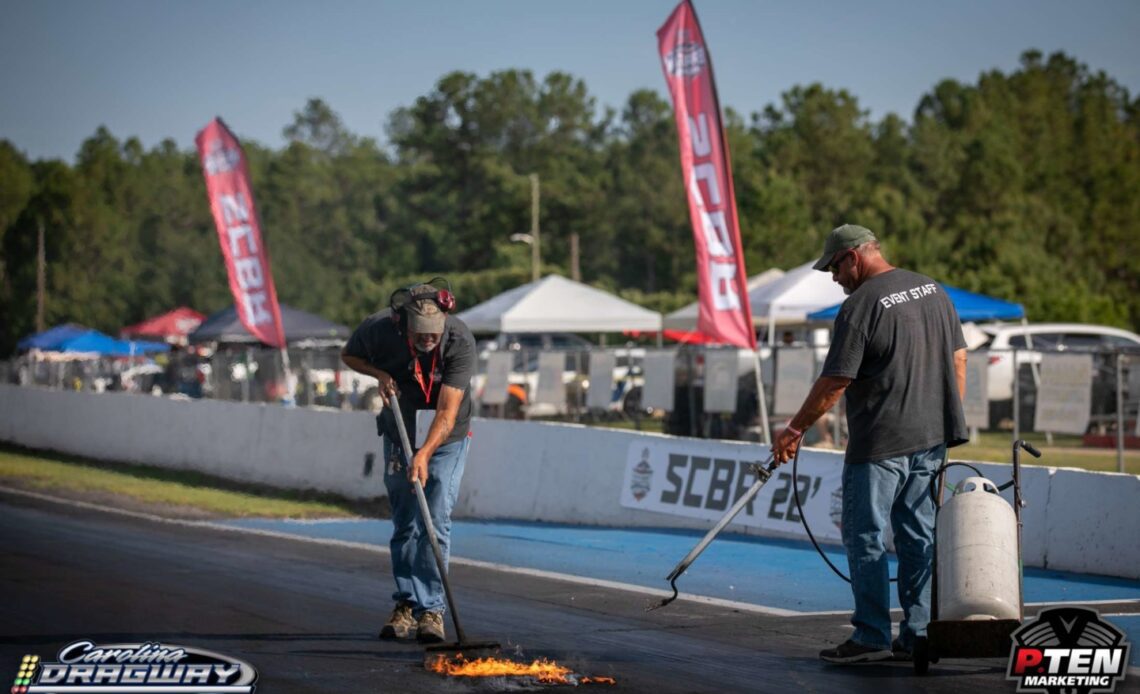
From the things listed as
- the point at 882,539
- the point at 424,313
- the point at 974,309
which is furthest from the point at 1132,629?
the point at 974,309

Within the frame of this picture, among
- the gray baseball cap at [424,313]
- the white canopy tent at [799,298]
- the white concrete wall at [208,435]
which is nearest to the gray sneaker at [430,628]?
the gray baseball cap at [424,313]

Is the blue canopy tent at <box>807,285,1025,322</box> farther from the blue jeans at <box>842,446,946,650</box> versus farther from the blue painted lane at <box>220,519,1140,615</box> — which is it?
the blue jeans at <box>842,446,946,650</box>

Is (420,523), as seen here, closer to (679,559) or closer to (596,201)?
(679,559)

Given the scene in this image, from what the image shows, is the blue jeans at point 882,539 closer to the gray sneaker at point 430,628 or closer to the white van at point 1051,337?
the gray sneaker at point 430,628

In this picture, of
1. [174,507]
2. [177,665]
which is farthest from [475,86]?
[177,665]

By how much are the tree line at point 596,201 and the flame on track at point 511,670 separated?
47.7 meters

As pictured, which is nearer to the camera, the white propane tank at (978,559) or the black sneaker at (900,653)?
the white propane tank at (978,559)

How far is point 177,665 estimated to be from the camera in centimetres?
512

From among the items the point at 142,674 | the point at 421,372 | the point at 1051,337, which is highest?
the point at 1051,337

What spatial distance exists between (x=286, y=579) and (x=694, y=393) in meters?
12.2

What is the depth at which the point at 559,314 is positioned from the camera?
29.6 metres

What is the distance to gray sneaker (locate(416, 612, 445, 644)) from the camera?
752cm

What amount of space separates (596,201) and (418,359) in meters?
69.4

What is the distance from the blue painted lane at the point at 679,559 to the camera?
989 centimetres
